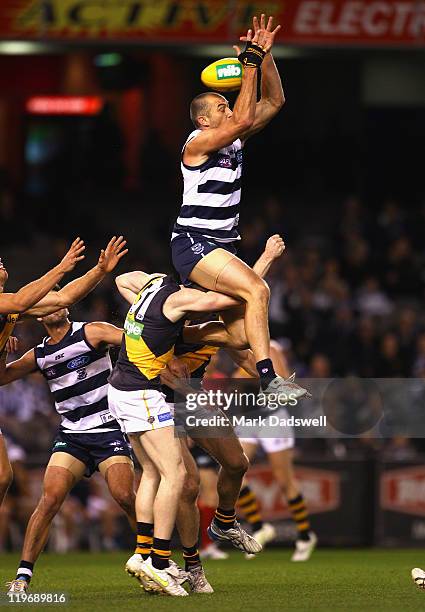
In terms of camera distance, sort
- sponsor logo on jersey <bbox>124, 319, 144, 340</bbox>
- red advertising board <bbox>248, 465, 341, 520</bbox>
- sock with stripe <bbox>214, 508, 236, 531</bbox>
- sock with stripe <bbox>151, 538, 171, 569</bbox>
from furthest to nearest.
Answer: red advertising board <bbox>248, 465, 341, 520</bbox> < sock with stripe <bbox>214, 508, 236, 531</bbox> < sponsor logo on jersey <bbox>124, 319, 144, 340</bbox> < sock with stripe <bbox>151, 538, 171, 569</bbox>

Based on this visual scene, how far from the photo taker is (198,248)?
1010cm

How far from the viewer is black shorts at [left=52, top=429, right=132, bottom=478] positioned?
10.4 meters

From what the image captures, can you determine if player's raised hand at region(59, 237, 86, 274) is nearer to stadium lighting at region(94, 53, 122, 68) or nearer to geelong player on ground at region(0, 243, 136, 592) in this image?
geelong player on ground at region(0, 243, 136, 592)

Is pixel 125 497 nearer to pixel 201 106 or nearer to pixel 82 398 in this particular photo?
pixel 82 398

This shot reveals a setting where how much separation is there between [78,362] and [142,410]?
1.31 meters

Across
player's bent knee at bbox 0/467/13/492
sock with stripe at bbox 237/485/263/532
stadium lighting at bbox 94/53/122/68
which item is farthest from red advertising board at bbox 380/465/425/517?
stadium lighting at bbox 94/53/122/68

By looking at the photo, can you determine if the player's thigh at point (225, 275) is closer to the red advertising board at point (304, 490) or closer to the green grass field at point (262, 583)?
the green grass field at point (262, 583)

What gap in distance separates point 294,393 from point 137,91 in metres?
18.5

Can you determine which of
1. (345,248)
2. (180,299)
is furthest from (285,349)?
(180,299)

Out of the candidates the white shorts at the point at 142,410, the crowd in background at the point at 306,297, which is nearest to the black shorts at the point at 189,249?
the white shorts at the point at 142,410

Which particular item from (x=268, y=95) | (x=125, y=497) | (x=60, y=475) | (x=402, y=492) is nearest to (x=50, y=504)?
(x=60, y=475)

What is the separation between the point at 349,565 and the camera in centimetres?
1317

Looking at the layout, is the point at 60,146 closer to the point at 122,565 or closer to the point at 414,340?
the point at 414,340

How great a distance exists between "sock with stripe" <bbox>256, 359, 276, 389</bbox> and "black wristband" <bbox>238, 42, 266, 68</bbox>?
2.13 metres
